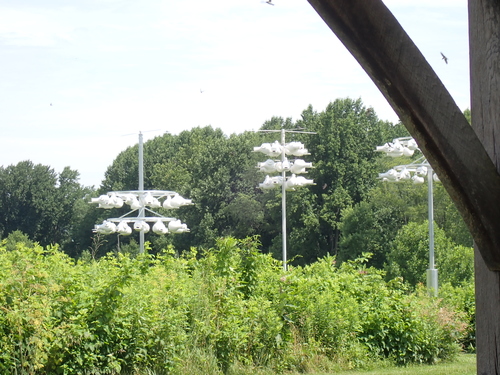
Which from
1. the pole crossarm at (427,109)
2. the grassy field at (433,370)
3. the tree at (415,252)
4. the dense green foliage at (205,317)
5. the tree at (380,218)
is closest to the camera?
the pole crossarm at (427,109)

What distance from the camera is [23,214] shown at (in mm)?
60281

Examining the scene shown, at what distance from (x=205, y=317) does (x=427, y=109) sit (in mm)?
7651

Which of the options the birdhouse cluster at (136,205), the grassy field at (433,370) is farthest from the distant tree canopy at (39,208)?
the grassy field at (433,370)

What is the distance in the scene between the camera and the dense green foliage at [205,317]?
24.2 feet

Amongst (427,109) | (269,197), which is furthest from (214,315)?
(269,197)

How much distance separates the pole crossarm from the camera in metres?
1.19

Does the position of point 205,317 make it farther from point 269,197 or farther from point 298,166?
point 269,197

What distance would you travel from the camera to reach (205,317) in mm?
8609

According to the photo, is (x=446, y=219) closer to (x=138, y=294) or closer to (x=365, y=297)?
(x=365, y=297)

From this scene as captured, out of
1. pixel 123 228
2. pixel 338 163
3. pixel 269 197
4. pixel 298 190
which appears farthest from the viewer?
pixel 269 197

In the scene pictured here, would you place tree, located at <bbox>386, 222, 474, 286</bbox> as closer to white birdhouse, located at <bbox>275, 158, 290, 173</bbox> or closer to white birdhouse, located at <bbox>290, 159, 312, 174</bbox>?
white birdhouse, located at <bbox>290, 159, 312, 174</bbox>

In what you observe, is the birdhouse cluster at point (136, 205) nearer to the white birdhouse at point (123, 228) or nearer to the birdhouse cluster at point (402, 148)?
the white birdhouse at point (123, 228)

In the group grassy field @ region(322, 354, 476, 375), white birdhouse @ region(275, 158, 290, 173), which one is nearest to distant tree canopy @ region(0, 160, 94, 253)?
white birdhouse @ region(275, 158, 290, 173)

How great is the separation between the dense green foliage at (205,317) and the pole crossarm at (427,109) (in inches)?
254
